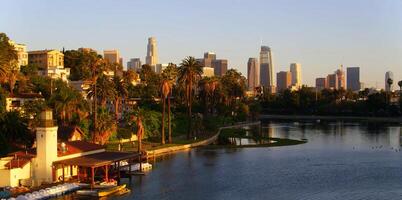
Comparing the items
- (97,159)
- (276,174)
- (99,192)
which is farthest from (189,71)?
(99,192)

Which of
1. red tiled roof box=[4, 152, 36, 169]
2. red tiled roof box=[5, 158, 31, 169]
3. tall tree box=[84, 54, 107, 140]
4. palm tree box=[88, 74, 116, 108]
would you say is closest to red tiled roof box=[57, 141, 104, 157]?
red tiled roof box=[4, 152, 36, 169]

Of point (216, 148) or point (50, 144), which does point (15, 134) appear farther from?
point (216, 148)

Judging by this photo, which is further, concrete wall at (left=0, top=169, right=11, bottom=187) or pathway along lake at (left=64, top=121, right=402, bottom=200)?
pathway along lake at (left=64, top=121, right=402, bottom=200)

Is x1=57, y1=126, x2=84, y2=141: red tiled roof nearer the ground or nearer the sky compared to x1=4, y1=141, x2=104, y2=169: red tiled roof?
nearer the sky

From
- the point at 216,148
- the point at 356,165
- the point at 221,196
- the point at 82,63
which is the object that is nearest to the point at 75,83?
the point at 82,63

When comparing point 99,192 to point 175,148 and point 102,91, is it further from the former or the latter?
point 102,91

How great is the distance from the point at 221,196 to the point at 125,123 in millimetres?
56624

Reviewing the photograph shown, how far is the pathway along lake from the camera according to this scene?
63.8 m

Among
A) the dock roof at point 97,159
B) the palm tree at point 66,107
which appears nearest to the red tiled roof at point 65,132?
the palm tree at point 66,107

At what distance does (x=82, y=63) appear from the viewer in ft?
635

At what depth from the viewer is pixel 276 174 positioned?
256ft

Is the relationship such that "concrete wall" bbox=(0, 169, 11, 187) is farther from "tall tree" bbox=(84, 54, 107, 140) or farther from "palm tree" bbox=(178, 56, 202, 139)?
"palm tree" bbox=(178, 56, 202, 139)

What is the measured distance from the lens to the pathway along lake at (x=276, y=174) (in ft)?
209

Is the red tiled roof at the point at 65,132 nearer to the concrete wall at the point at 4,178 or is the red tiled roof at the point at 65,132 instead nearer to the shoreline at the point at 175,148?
the shoreline at the point at 175,148
